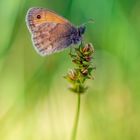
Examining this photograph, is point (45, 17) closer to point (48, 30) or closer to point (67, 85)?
point (48, 30)

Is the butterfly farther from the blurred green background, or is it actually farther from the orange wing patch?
the blurred green background

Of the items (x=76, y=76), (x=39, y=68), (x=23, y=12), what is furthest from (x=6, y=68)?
(x=76, y=76)

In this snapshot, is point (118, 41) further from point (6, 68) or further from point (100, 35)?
point (6, 68)

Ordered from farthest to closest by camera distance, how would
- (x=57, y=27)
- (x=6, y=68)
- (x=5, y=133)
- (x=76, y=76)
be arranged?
1. (x=6, y=68)
2. (x=57, y=27)
3. (x=5, y=133)
4. (x=76, y=76)

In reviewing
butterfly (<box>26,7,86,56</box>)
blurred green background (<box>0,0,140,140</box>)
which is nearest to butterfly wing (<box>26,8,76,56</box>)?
butterfly (<box>26,7,86,56</box>)

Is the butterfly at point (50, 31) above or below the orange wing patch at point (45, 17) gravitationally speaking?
below

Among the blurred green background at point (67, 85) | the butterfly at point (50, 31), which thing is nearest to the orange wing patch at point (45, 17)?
the butterfly at point (50, 31)

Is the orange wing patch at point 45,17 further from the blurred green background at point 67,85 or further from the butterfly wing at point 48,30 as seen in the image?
the blurred green background at point 67,85
